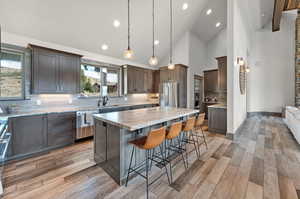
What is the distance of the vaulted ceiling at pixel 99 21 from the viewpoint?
10.1 ft

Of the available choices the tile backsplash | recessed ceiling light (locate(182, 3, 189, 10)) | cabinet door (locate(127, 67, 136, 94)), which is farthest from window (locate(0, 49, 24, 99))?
recessed ceiling light (locate(182, 3, 189, 10))

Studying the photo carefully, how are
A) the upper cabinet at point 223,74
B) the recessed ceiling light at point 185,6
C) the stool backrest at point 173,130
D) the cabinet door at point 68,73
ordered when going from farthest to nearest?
the recessed ceiling light at point 185,6
the upper cabinet at point 223,74
the cabinet door at point 68,73
the stool backrest at point 173,130

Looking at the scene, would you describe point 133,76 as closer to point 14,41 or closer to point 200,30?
point 14,41

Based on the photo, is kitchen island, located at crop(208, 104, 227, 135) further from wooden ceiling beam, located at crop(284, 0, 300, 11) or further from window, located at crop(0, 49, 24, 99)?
window, located at crop(0, 49, 24, 99)

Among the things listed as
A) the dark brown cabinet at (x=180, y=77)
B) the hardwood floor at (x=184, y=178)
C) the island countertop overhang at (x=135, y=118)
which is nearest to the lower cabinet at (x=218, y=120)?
the hardwood floor at (x=184, y=178)

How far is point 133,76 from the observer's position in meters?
5.73

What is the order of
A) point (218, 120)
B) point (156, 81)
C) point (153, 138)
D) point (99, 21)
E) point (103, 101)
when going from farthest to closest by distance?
point (156, 81), point (103, 101), point (218, 120), point (99, 21), point (153, 138)

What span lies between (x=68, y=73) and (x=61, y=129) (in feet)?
4.98

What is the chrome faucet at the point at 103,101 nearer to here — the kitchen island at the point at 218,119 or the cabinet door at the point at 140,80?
the cabinet door at the point at 140,80

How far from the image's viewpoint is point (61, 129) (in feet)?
11.3

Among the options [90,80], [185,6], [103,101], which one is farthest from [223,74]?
[90,80]

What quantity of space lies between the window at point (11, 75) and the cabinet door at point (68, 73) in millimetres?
802

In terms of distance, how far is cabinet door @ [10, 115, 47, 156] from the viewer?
2793 millimetres

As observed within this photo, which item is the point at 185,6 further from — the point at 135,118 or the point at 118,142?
the point at 118,142
